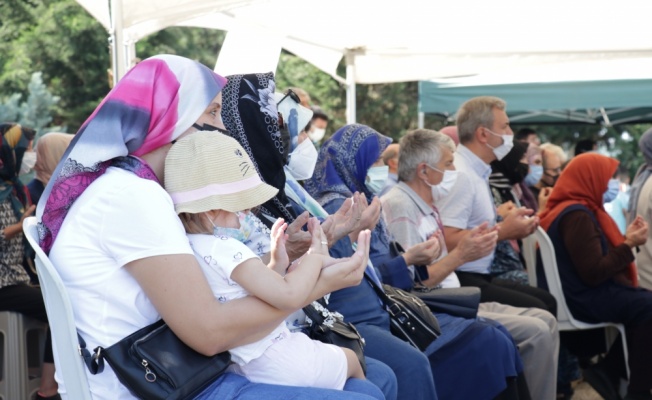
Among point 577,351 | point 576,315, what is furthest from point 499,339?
point 577,351

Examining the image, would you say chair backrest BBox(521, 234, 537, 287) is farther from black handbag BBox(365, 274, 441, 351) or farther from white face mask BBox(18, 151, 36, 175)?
white face mask BBox(18, 151, 36, 175)

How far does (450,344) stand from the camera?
4434 millimetres

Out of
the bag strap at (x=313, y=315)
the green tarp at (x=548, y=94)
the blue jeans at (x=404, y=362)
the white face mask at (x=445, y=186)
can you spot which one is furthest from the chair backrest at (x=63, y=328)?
the green tarp at (x=548, y=94)

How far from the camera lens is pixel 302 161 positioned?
4070 millimetres

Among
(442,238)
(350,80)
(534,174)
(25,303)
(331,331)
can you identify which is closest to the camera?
(331,331)

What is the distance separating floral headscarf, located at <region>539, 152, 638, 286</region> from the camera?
19.6 ft

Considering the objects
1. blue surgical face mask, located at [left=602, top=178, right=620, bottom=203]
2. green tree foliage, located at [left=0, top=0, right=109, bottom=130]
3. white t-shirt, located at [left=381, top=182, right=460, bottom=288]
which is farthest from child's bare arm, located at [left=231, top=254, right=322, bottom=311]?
green tree foliage, located at [left=0, top=0, right=109, bottom=130]

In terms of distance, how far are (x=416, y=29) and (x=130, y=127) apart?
5258mm

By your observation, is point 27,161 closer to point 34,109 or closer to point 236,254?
point 236,254

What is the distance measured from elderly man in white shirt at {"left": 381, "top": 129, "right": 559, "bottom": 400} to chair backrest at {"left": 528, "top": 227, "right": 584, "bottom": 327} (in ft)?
1.91

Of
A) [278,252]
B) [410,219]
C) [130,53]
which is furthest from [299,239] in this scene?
[130,53]

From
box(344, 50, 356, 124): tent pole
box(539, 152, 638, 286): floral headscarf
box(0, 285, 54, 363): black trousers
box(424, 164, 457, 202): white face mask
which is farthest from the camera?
box(344, 50, 356, 124): tent pole

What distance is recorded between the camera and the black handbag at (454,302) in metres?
4.48

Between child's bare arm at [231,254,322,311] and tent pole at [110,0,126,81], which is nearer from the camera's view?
child's bare arm at [231,254,322,311]
